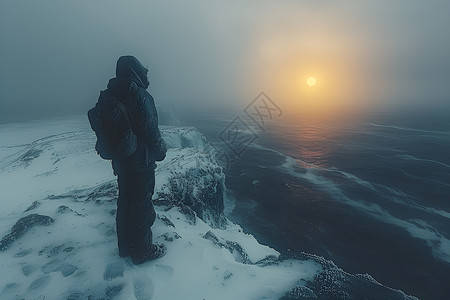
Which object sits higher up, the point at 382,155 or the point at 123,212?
the point at 123,212

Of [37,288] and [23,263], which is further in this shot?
[23,263]

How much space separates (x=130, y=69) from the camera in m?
7.36

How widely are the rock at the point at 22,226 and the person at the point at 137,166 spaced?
4.40 metres

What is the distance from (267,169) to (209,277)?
143ft

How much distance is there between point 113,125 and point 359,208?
117 feet

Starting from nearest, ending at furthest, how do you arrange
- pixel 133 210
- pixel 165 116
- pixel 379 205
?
pixel 133 210 < pixel 379 205 < pixel 165 116

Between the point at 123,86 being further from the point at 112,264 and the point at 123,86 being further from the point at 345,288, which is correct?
the point at 345,288

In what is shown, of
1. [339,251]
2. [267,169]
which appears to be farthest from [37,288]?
[267,169]

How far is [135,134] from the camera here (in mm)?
7383

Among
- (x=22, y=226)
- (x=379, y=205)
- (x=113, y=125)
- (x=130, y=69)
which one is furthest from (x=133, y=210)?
(x=379, y=205)

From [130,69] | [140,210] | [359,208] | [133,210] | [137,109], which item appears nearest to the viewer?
[137,109]

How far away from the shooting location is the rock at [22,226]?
351 inches

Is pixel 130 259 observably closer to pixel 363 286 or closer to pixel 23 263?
pixel 23 263

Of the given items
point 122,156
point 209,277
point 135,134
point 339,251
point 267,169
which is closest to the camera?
point 122,156
